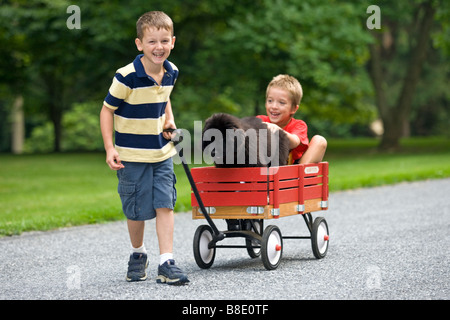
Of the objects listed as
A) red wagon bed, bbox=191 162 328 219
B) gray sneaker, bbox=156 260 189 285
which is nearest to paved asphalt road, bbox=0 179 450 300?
gray sneaker, bbox=156 260 189 285

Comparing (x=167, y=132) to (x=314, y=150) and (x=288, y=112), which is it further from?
(x=314, y=150)

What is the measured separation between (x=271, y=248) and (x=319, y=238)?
26.7 inches

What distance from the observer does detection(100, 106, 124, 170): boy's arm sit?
4637 millimetres

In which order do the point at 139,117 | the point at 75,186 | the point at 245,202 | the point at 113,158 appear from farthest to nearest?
the point at 75,186 < the point at 245,202 < the point at 139,117 < the point at 113,158

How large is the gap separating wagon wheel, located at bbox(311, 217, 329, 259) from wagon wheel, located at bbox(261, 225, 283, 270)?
39 cm

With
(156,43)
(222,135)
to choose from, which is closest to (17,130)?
(222,135)

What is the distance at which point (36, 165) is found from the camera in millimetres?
20922

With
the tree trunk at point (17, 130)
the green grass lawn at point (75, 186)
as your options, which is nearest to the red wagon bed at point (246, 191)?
the green grass lawn at point (75, 186)

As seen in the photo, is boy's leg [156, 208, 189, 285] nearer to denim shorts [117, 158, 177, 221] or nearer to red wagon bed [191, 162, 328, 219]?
denim shorts [117, 158, 177, 221]

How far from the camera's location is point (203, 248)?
5441mm
